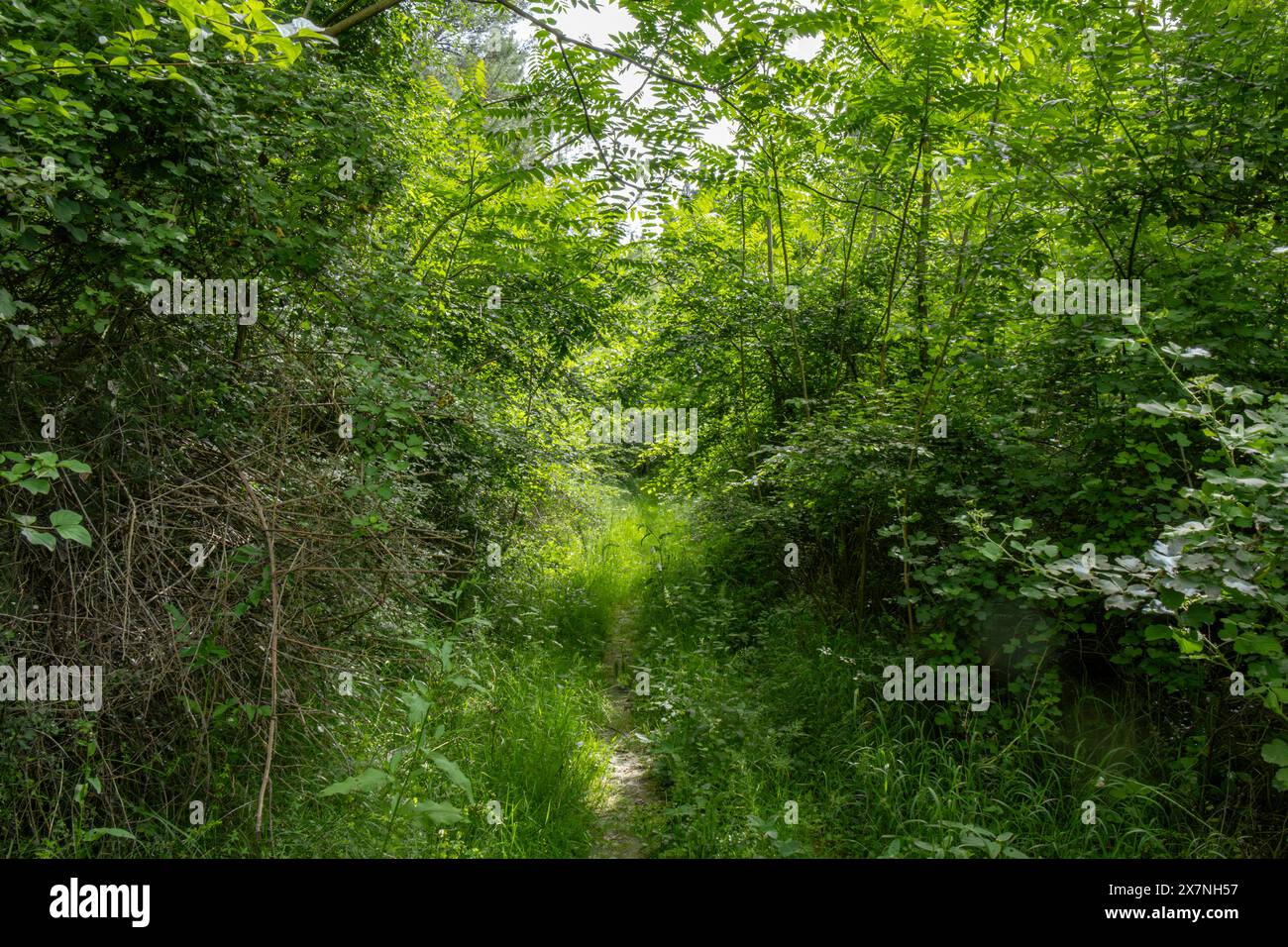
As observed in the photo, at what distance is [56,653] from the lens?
2803 mm

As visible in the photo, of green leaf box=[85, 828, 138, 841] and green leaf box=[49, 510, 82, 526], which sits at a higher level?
green leaf box=[49, 510, 82, 526]

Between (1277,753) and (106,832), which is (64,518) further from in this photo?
(1277,753)

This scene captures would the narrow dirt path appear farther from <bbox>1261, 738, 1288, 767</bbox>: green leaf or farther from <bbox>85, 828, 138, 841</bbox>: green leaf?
<bbox>1261, 738, 1288, 767</bbox>: green leaf

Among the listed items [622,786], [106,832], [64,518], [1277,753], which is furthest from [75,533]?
[1277,753]

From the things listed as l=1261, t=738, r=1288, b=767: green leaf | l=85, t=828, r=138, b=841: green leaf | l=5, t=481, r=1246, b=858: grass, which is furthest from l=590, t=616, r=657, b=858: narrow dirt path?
l=1261, t=738, r=1288, b=767: green leaf

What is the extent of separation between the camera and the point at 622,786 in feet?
14.5

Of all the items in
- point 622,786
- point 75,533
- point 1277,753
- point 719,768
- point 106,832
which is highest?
point 75,533

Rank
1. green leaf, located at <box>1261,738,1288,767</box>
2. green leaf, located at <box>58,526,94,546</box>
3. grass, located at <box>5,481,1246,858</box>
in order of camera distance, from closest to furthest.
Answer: green leaf, located at <box>58,526,94,546</box>
green leaf, located at <box>1261,738,1288,767</box>
grass, located at <box>5,481,1246,858</box>

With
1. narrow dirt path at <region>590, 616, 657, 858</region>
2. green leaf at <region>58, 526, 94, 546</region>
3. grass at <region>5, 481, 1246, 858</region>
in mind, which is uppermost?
green leaf at <region>58, 526, 94, 546</region>

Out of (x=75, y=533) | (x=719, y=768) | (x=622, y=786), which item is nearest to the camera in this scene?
(x=75, y=533)

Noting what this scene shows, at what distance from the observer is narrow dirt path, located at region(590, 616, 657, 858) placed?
3.80m

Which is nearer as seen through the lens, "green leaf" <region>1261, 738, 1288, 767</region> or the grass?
"green leaf" <region>1261, 738, 1288, 767</region>

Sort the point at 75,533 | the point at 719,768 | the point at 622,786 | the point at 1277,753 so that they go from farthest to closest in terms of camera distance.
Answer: the point at 622,786 → the point at 719,768 → the point at 1277,753 → the point at 75,533
